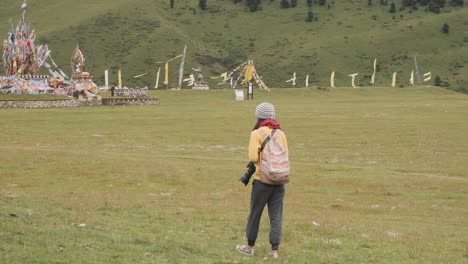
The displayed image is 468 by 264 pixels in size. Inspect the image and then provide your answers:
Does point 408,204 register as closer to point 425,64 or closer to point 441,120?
point 441,120

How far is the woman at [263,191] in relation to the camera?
44.1ft

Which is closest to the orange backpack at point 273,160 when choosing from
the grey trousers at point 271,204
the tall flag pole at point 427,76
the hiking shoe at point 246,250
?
the grey trousers at point 271,204

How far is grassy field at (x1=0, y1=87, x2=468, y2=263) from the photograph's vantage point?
14.4 m

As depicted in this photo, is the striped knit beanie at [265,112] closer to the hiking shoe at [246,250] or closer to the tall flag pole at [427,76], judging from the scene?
the hiking shoe at [246,250]

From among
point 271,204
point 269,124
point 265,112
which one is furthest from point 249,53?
point 269,124

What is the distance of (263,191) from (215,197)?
10125 mm

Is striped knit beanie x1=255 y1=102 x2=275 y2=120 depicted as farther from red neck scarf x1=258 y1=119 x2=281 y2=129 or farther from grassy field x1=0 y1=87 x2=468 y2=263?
grassy field x1=0 y1=87 x2=468 y2=263

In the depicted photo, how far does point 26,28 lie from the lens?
103812 millimetres

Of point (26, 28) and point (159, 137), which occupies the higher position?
point (26, 28)

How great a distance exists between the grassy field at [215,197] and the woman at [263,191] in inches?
19.9

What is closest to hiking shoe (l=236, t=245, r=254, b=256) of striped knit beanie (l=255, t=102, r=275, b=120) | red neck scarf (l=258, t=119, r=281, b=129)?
red neck scarf (l=258, t=119, r=281, b=129)

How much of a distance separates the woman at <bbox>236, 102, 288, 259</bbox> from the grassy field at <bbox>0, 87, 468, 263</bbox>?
506mm

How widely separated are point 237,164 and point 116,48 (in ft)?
496

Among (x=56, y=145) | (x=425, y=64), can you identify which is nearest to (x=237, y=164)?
(x=56, y=145)
